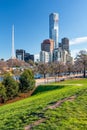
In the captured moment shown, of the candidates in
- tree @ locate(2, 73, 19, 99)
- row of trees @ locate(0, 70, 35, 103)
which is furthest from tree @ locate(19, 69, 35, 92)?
tree @ locate(2, 73, 19, 99)

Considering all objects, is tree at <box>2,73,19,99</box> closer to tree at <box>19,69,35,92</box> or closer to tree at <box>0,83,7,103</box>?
tree at <box>0,83,7,103</box>

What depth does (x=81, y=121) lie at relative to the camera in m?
11.2

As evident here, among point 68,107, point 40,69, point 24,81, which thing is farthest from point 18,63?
point 68,107

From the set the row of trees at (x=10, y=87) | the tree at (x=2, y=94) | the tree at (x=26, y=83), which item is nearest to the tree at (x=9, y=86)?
the row of trees at (x=10, y=87)

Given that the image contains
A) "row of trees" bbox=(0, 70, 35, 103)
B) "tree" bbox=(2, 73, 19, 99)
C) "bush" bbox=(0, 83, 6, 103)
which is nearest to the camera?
"bush" bbox=(0, 83, 6, 103)

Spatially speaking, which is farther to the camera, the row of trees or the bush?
the row of trees

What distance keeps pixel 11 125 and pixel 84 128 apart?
3320 mm

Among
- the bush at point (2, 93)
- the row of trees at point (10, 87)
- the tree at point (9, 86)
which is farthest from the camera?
the tree at point (9, 86)

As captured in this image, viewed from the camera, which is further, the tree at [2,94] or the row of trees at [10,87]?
the row of trees at [10,87]

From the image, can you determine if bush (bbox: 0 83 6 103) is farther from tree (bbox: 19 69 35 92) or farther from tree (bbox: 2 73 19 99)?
tree (bbox: 19 69 35 92)

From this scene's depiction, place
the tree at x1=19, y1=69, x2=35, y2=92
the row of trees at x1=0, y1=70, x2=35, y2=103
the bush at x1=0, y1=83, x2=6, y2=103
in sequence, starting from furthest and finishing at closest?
the tree at x1=19, y1=69, x2=35, y2=92, the row of trees at x1=0, y1=70, x2=35, y2=103, the bush at x1=0, y1=83, x2=6, y2=103

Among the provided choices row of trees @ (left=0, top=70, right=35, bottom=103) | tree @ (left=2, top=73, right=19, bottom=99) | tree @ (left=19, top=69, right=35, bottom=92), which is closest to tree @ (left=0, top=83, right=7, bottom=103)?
row of trees @ (left=0, top=70, right=35, bottom=103)

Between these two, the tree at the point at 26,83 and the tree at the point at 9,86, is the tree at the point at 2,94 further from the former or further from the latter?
the tree at the point at 26,83

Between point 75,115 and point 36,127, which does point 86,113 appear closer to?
point 75,115
